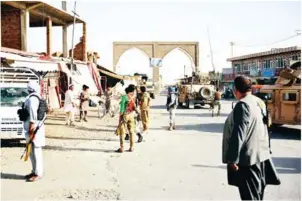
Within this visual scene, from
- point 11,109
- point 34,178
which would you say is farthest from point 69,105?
point 34,178

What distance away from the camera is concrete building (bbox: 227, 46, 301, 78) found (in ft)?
128

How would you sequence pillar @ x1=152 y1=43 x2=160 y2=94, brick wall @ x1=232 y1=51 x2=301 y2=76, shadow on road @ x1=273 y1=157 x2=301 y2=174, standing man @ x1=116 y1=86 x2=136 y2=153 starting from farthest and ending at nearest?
pillar @ x1=152 y1=43 x2=160 y2=94
brick wall @ x1=232 y1=51 x2=301 y2=76
standing man @ x1=116 y1=86 x2=136 y2=153
shadow on road @ x1=273 y1=157 x2=301 y2=174

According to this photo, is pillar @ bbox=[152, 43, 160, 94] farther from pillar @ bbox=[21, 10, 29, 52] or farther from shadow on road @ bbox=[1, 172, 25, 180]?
shadow on road @ bbox=[1, 172, 25, 180]

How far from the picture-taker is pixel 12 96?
32.4ft

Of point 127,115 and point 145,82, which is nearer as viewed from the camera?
point 127,115

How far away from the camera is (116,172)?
6.60 metres

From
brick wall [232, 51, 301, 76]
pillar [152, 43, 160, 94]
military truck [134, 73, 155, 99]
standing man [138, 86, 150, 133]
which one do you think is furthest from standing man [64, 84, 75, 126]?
pillar [152, 43, 160, 94]

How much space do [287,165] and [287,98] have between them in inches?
198

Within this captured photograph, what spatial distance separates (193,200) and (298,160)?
12.4ft

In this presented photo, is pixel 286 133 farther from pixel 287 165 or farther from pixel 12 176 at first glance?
pixel 12 176

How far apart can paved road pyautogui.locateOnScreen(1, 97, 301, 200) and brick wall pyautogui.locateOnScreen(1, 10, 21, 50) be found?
9.79 m

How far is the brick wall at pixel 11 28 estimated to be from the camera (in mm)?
19062

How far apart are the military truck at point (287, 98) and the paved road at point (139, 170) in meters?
0.94

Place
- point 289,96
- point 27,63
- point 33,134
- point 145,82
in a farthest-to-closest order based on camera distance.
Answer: point 145,82 → point 27,63 → point 289,96 → point 33,134
